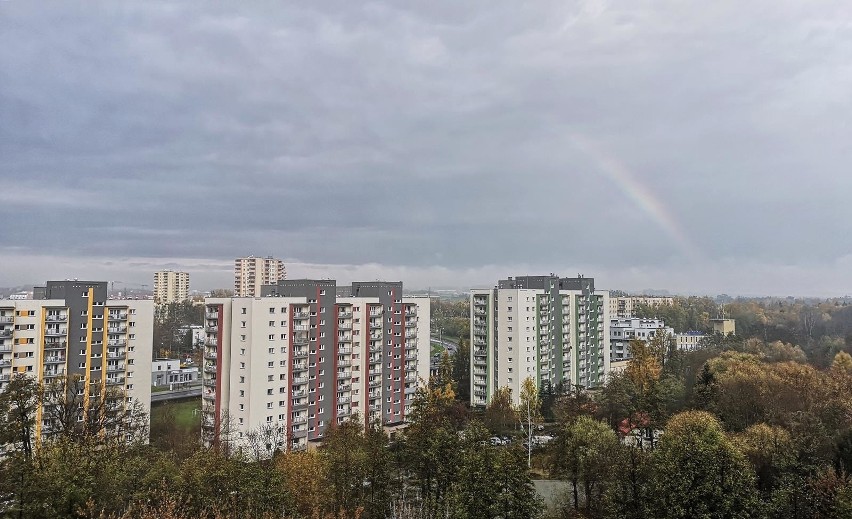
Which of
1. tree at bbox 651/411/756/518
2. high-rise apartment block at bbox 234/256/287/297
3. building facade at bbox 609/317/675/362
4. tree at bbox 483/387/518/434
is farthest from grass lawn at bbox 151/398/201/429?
high-rise apartment block at bbox 234/256/287/297

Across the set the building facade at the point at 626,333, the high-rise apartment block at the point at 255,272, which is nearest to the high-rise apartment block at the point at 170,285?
the high-rise apartment block at the point at 255,272

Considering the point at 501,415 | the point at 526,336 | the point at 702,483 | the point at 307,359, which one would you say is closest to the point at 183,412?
the point at 307,359

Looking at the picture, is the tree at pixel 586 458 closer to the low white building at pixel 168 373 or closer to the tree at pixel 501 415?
the tree at pixel 501 415

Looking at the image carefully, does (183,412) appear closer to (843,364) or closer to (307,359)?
(307,359)

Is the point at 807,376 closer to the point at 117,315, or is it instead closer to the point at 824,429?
the point at 824,429

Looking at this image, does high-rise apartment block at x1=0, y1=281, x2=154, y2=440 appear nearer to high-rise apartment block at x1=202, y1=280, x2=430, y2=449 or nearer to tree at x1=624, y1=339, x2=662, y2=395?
high-rise apartment block at x1=202, y1=280, x2=430, y2=449

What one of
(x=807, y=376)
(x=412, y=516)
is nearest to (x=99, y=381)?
(x=412, y=516)
